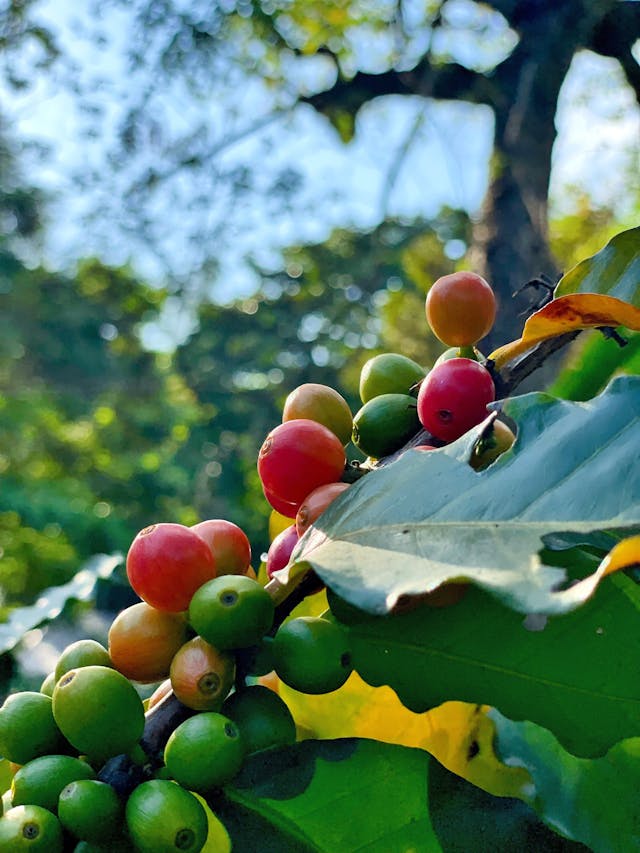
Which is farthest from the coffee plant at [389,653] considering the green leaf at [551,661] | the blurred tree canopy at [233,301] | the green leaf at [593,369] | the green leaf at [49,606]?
the blurred tree canopy at [233,301]

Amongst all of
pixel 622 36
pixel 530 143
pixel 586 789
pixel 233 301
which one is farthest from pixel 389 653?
pixel 233 301

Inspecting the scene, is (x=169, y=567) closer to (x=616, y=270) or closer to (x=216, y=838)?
(x=216, y=838)

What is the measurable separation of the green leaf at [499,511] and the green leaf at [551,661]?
0.12ft

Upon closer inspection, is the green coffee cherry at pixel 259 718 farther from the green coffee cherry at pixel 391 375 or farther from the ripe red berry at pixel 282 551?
the green coffee cherry at pixel 391 375

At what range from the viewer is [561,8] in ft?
12.0

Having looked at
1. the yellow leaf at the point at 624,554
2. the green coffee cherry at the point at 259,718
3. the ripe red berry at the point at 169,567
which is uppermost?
the yellow leaf at the point at 624,554

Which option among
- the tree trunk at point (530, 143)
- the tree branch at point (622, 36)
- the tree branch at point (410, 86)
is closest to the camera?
the tree trunk at point (530, 143)

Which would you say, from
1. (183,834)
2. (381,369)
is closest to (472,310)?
(381,369)

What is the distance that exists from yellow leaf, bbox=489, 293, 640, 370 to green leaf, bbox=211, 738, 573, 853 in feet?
0.77

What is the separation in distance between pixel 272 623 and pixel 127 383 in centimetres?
752

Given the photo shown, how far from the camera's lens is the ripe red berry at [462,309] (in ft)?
1.66

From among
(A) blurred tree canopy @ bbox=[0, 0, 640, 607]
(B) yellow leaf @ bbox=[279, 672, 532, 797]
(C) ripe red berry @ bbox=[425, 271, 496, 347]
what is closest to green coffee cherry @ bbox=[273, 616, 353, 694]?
(B) yellow leaf @ bbox=[279, 672, 532, 797]

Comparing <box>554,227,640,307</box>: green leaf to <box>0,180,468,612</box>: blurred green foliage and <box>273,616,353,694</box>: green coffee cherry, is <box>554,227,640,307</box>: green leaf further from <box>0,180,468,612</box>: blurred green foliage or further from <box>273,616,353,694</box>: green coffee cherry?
<box>0,180,468,612</box>: blurred green foliage

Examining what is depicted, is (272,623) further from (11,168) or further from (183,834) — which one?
(11,168)
